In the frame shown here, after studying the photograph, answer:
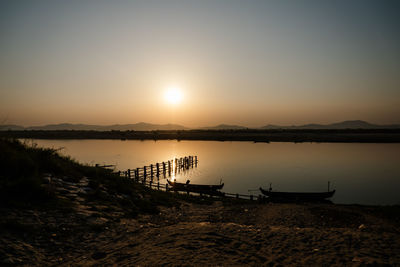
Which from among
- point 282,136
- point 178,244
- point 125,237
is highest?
point 282,136

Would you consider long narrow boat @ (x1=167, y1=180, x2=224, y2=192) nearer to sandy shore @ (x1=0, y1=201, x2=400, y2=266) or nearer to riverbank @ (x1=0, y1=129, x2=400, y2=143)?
sandy shore @ (x1=0, y1=201, x2=400, y2=266)

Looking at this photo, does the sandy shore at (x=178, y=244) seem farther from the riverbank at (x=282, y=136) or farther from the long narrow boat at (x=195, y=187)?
the riverbank at (x=282, y=136)

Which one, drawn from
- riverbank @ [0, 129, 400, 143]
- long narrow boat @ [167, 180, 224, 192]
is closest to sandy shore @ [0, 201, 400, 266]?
long narrow boat @ [167, 180, 224, 192]

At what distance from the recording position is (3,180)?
8719 mm

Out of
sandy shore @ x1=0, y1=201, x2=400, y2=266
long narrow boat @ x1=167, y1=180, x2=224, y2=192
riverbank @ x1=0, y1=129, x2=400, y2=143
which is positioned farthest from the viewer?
riverbank @ x1=0, y1=129, x2=400, y2=143

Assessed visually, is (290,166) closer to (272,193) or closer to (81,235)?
(272,193)

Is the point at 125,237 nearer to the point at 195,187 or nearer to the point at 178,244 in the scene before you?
the point at 178,244

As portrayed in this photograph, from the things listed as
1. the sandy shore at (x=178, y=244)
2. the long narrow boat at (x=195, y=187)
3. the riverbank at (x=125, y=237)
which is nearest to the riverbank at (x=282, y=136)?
the long narrow boat at (x=195, y=187)

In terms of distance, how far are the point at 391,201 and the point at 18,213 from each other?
28459 mm

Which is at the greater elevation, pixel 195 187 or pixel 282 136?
pixel 282 136

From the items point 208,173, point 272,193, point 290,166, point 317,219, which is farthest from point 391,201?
point 208,173

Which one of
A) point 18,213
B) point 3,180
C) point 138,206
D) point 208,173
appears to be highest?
point 3,180

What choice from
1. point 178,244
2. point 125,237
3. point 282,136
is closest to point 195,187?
point 125,237

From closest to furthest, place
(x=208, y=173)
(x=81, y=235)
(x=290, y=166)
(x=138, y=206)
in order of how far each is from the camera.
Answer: (x=81, y=235) → (x=138, y=206) → (x=208, y=173) → (x=290, y=166)
